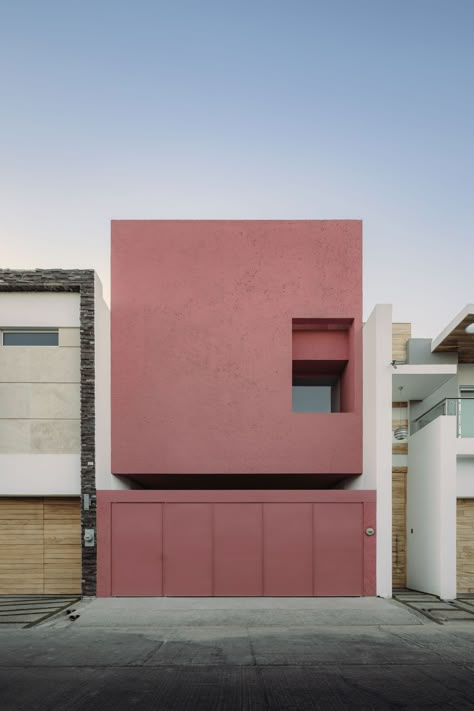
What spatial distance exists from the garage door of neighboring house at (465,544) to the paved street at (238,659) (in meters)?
3.70

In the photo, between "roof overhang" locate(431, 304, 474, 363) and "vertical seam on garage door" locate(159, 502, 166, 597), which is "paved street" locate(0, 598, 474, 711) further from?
"roof overhang" locate(431, 304, 474, 363)

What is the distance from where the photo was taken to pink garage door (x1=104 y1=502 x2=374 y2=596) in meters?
13.4

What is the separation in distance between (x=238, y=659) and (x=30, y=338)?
10.3 meters

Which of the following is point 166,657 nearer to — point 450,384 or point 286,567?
point 286,567

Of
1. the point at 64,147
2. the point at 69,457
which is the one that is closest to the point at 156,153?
the point at 64,147

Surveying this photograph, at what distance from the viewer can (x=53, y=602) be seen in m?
12.9

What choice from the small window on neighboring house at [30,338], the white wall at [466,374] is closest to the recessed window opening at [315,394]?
the white wall at [466,374]

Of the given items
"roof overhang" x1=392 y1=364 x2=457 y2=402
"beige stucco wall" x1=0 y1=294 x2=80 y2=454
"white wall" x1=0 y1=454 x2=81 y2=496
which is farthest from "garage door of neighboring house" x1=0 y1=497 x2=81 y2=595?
"roof overhang" x1=392 y1=364 x2=457 y2=402

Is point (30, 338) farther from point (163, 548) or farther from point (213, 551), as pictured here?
point (213, 551)

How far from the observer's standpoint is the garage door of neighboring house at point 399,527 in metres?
16.0

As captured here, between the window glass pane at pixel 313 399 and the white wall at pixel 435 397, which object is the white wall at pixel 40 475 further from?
the white wall at pixel 435 397

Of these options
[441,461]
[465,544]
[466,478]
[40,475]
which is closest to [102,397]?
[40,475]

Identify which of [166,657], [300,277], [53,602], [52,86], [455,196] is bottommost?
[53,602]

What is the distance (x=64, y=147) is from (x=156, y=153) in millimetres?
3183
